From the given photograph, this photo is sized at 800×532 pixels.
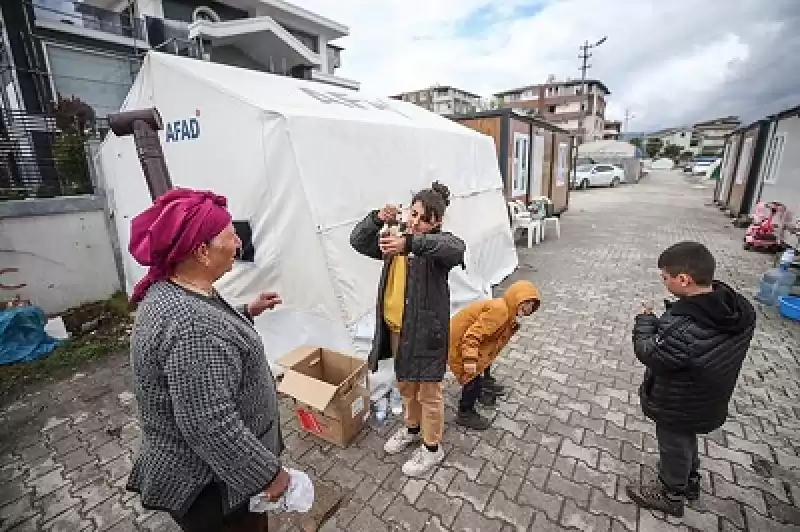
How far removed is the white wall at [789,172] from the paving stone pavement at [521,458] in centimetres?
642

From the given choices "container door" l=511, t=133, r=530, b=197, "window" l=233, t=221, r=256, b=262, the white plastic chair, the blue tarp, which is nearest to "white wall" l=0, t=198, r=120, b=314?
the blue tarp

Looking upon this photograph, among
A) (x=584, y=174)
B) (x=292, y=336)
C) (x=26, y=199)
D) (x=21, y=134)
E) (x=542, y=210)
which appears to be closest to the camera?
(x=292, y=336)

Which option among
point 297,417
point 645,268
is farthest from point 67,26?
point 645,268

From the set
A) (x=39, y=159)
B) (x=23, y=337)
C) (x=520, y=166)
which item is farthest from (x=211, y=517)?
(x=520, y=166)

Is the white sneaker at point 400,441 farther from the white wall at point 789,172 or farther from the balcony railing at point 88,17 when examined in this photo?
the balcony railing at point 88,17

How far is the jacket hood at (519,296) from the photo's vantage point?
2716mm

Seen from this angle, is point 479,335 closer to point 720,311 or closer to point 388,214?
point 388,214

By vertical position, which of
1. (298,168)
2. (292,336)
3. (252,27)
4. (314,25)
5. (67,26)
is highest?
(314,25)

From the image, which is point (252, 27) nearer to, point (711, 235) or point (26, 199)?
point (26, 199)

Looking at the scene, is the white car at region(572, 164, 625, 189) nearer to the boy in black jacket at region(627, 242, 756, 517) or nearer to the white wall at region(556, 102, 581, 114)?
the boy in black jacket at region(627, 242, 756, 517)

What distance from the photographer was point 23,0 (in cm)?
788

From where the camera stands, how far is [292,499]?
4.88 feet

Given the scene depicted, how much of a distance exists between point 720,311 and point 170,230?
7.77ft

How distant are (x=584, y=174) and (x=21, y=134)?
2677cm
